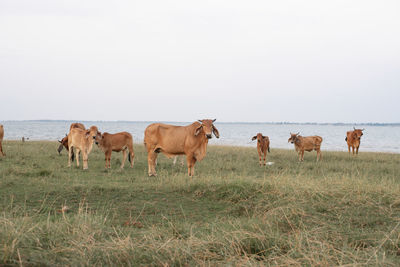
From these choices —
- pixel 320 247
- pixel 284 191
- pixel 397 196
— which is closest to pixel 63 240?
pixel 320 247

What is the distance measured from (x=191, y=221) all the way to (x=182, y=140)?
215 inches

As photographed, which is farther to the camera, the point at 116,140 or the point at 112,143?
the point at 116,140

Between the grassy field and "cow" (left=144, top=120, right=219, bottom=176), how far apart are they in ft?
4.66

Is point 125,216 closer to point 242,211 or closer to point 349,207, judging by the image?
point 242,211

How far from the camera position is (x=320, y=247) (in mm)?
4578

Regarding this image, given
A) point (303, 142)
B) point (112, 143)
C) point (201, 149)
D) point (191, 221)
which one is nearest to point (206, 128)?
point (201, 149)

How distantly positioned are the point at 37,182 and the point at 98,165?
16.1 feet

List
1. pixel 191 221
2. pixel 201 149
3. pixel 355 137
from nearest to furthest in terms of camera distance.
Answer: pixel 191 221, pixel 201 149, pixel 355 137

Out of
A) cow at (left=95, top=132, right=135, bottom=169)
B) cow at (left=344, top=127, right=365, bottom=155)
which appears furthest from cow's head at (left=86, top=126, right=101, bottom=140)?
cow at (left=344, top=127, right=365, bottom=155)

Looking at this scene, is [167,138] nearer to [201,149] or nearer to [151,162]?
[151,162]

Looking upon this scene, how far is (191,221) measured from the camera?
22.2 feet

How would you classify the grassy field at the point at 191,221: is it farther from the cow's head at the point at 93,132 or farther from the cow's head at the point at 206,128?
the cow's head at the point at 206,128

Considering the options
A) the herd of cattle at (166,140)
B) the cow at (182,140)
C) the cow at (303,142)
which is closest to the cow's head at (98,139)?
the herd of cattle at (166,140)

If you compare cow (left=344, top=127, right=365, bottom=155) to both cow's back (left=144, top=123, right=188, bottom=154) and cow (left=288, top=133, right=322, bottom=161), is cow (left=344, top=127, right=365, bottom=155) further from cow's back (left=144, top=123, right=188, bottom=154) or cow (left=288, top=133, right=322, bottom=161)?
cow's back (left=144, top=123, right=188, bottom=154)
